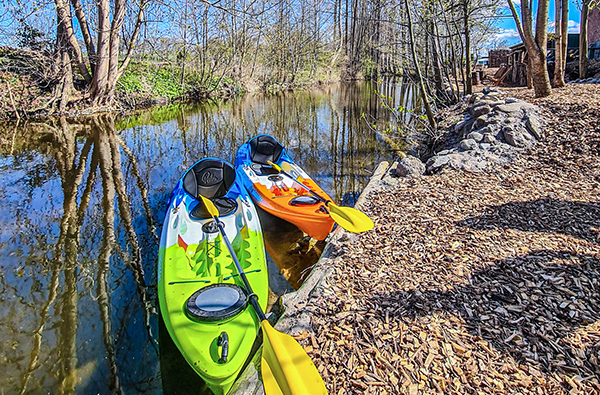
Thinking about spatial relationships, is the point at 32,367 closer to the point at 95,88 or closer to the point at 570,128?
the point at 570,128

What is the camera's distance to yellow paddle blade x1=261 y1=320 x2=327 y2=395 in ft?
6.29

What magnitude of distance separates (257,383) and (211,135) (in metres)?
9.39

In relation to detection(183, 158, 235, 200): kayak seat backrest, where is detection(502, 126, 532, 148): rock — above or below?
above

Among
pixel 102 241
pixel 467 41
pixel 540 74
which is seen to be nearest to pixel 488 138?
pixel 540 74

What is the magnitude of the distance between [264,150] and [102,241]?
3.24m

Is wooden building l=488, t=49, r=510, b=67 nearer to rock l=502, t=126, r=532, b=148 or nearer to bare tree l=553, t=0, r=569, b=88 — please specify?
bare tree l=553, t=0, r=569, b=88

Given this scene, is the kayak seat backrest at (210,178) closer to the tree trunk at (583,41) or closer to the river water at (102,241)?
the river water at (102,241)

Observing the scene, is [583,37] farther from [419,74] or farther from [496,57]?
[496,57]

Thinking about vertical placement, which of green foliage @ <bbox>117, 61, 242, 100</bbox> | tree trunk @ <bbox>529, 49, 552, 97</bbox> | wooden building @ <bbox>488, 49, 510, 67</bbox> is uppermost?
wooden building @ <bbox>488, 49, 510, 67</bbox>

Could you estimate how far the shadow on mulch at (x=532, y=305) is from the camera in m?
2.08

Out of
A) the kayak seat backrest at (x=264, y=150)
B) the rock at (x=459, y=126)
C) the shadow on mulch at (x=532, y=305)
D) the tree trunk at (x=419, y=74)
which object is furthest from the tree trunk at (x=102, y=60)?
the shadow on mulch at (x=532, y=305)

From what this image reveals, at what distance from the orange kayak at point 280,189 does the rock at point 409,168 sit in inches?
50.9

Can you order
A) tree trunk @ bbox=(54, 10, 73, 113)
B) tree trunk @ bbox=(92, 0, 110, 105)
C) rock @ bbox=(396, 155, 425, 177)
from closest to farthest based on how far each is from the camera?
rock @ bbox=(396, 155, 425, 177) < tree trunk @ bbox=(92, 0, 110, 105) < tree trunk @ bbox=(54, 10, 73, 113)

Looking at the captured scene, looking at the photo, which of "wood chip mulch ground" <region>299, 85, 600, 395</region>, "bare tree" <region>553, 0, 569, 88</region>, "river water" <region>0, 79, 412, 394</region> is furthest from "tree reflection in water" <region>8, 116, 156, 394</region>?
"bare tree" <region>553, 0, 569, 88</region>
